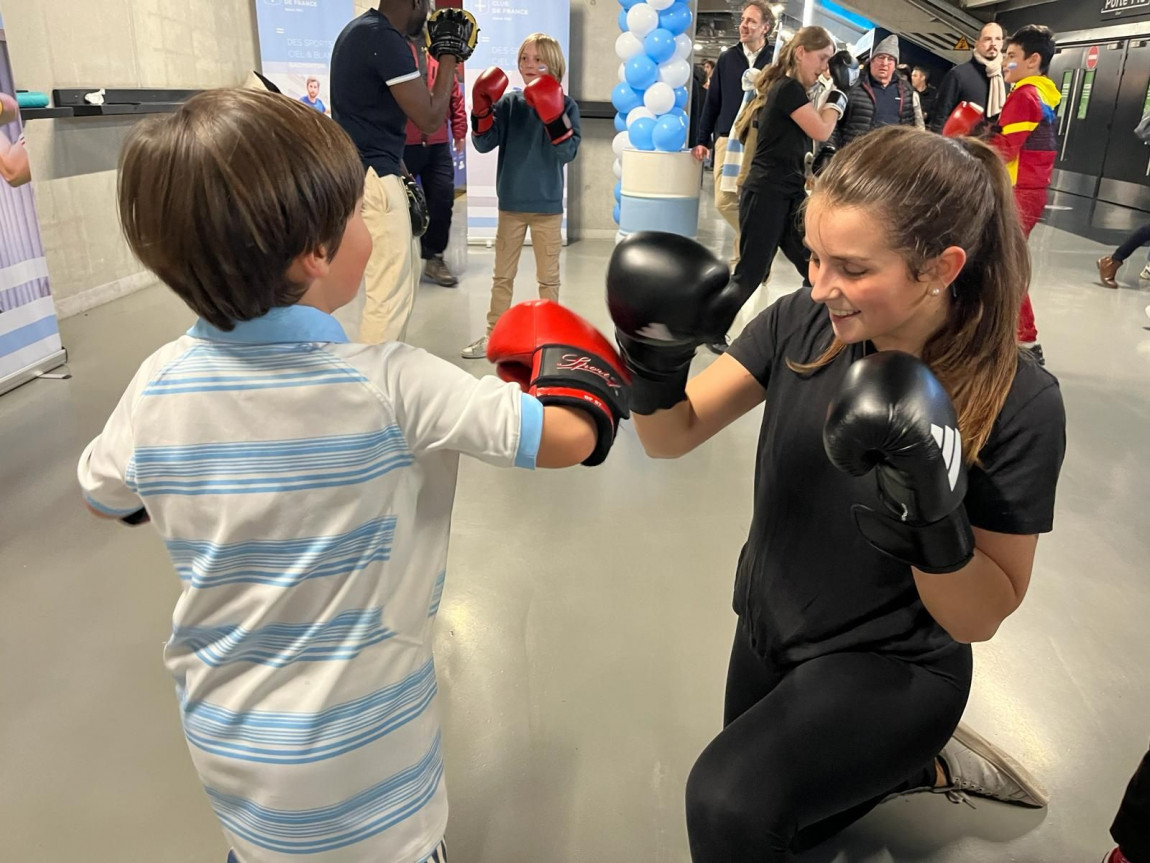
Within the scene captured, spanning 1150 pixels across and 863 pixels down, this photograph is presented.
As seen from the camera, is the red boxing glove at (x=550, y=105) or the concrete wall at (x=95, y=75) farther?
the concrete wall at (x=95, y=75)

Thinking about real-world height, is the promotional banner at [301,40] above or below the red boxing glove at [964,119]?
above

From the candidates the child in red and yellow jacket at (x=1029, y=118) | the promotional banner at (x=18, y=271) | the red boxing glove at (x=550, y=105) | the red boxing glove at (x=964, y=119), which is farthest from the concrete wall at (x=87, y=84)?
the child in red and yellow jacket at (x=1029, y=118)

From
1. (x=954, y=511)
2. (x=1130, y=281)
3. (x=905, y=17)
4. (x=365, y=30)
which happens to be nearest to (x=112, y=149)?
(x=365, y=30)

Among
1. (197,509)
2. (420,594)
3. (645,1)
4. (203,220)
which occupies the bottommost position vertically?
(420,594)

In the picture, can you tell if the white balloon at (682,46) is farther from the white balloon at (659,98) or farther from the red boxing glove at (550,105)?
the red boxing glove at (550,105)

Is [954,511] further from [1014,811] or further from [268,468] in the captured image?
[1014,811]

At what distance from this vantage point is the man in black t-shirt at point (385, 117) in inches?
113

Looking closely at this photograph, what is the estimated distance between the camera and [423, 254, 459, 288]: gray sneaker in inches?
209

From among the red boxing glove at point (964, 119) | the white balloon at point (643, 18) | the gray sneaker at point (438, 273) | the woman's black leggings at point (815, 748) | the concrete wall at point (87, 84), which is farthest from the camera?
the gray sneaker at point (438, 273)

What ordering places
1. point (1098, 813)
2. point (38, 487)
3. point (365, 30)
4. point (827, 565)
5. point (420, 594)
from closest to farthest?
1. point (420, 594)
2. point (827, 565)
3. point (1098, 813)
4. point (38, 487)
5. point (365, 30)

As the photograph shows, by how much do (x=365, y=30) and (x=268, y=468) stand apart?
2517 millimetres

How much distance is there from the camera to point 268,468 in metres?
0.77

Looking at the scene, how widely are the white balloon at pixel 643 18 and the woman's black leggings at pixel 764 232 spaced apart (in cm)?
193

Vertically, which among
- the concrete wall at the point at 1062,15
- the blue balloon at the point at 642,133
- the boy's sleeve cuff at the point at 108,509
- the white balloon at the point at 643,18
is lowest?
the blue balloon at the point at 642,133
